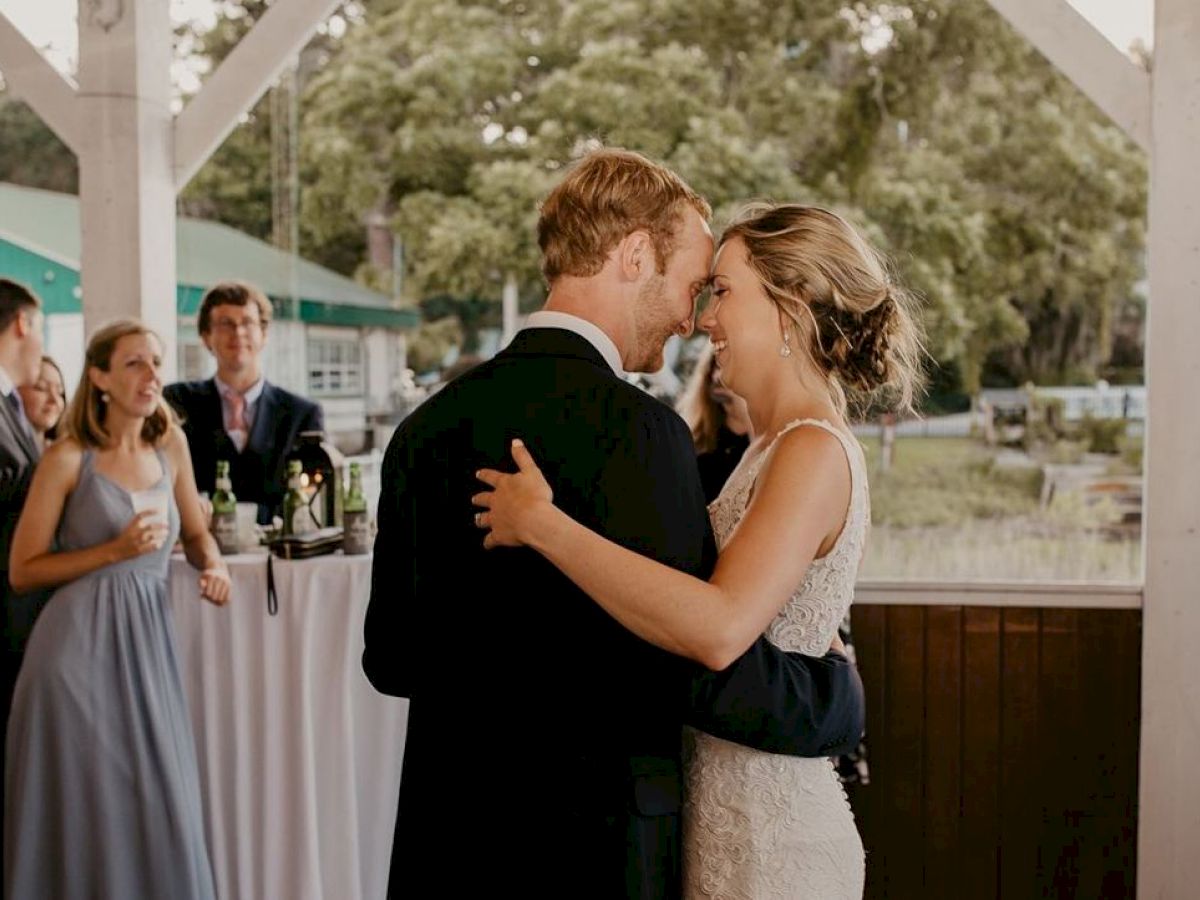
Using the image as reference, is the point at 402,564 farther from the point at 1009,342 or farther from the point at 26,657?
the point at 1009,342

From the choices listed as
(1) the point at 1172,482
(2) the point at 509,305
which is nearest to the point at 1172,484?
(1) the point at 1172,482

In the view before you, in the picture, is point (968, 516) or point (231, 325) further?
point (968, 516)

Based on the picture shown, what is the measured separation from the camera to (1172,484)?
3223mm

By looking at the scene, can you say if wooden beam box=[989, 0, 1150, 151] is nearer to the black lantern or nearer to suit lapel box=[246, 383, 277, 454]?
the black lantern

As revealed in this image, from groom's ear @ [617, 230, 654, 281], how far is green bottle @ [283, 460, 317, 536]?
1915 mm

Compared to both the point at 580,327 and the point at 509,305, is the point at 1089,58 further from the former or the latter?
the point at 509,305

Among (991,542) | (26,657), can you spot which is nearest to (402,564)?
(26,657)

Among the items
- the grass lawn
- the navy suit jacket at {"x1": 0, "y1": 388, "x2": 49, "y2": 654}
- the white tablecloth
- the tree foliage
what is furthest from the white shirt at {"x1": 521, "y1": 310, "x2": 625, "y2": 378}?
the tree foliage

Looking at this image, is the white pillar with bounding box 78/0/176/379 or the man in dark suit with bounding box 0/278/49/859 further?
the white pillar with bounding box 78/0/176/379

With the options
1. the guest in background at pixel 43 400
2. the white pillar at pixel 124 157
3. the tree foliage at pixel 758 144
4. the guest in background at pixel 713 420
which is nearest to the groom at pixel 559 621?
the guest in background at pixel 713 420

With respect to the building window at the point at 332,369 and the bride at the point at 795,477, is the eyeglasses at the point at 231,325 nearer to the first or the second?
the building window at the point at 332,369

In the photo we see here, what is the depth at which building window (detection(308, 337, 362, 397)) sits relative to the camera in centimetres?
614

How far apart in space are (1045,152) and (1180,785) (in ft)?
12.1

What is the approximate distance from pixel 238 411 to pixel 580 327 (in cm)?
280
